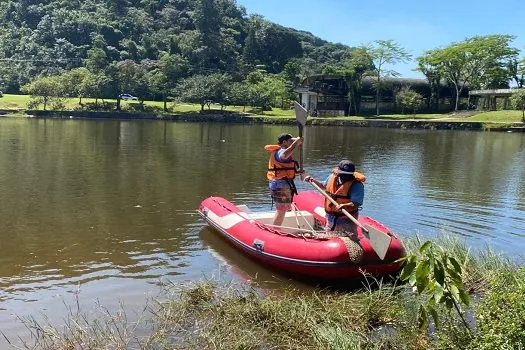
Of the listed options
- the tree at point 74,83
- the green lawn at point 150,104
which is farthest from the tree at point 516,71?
the tree at point 74,83

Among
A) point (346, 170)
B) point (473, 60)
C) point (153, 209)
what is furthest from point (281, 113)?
point (346, 170)

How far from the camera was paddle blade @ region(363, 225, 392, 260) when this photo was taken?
7673 millimetres

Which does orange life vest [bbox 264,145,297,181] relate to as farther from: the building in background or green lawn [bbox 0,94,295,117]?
the building in background

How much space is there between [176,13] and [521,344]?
438 feet

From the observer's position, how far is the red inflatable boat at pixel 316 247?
794 cm

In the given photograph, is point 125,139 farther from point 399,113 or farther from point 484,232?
point 399,113

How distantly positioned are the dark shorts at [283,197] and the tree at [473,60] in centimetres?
6773

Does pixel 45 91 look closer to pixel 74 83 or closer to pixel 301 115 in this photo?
pixel 74 83

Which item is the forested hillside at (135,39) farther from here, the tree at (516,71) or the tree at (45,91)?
the tree at (516,71)

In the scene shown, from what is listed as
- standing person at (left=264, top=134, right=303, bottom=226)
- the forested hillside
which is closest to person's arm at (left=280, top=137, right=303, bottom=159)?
standing person at (left=264, top=134, right=303, bottom=226)

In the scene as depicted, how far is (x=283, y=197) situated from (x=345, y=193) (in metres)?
1.78

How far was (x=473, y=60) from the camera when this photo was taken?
72.6 metres

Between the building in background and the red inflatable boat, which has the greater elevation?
the building in background

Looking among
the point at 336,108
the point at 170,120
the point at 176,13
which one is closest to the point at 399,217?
the point at 170,120
